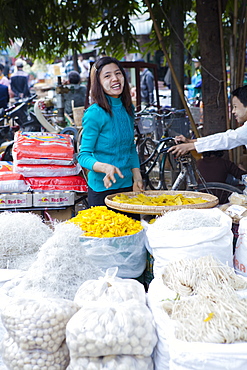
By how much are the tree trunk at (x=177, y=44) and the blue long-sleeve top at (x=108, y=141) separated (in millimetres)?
2074

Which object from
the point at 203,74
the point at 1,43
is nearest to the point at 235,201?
the point at 203,74

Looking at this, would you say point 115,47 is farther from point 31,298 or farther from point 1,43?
point 31,298

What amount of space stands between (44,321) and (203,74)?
3.74 metres

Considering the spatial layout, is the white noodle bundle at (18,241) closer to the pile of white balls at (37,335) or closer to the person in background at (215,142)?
the pile of white balls at (37,335)

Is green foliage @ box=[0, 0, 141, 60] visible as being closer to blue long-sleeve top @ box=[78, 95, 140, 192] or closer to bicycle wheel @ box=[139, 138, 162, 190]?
bicycle wheel @ box=[139, 138, 162, 190]

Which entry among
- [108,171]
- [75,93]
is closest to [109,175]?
[108,171]

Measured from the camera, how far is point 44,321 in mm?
1462

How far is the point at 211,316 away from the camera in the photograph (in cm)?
140

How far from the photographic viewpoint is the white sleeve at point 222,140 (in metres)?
3.24

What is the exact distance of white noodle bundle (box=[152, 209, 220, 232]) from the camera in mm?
2021

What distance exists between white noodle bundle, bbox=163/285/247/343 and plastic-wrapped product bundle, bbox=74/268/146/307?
5.5 inches

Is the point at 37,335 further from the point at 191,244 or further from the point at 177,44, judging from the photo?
the point at 177,44

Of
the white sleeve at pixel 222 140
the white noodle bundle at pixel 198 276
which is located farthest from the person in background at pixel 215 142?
the white noodle bundle at pixel 198 276

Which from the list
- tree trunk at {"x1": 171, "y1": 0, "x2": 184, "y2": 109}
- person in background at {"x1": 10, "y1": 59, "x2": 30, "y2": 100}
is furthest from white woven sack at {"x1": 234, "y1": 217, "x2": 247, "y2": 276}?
person in background at {"x1": 10, "y1": 59, "x2": 30, "y2": 100}
